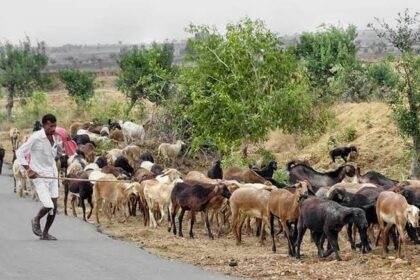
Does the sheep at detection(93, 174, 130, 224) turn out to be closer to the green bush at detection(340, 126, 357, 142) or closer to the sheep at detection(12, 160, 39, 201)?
the sheep at detection(12, 160, 39, 201)

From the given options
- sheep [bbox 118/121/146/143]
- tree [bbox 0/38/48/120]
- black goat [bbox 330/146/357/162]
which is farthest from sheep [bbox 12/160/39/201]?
tree [bbox 0/38/48/120]

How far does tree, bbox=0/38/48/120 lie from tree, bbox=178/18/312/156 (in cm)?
3074

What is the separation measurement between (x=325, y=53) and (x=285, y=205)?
29319 millimetres

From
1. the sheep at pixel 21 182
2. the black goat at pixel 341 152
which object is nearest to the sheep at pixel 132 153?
the sheep at pixel 21 182

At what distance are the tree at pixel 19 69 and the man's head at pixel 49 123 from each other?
4113 cm

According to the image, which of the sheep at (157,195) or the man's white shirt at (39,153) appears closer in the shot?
the man's white shirt at (39,153)

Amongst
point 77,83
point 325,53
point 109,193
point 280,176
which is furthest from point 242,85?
point 77,83

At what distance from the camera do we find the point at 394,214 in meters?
13.4

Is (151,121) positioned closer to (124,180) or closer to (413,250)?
(124,180)

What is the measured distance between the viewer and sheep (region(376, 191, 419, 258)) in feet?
43.4

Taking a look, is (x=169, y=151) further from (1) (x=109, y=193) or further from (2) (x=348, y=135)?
(1) (x=109, y=193)

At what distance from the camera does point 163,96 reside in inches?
1305

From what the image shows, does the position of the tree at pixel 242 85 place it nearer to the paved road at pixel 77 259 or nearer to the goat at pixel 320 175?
the goat at pixel 320 175

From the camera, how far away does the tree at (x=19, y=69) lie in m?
56.7
